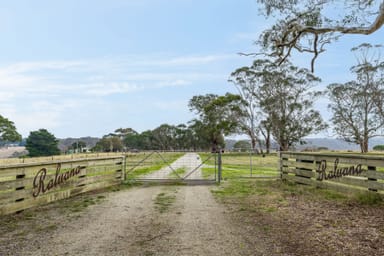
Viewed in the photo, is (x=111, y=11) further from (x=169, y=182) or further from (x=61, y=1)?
(x=169, y=182)

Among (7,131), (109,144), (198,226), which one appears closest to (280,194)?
(198,226)

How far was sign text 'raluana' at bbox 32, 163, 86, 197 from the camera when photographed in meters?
5.92

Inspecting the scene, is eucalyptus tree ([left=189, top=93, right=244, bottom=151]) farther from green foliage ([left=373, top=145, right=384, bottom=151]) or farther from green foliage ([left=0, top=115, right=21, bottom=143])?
green foliage ([left=0, top=115, right=21, bottom=143])

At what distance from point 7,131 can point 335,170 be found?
65.1 meters

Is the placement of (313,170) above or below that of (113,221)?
above

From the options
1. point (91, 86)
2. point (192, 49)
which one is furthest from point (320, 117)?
point (91, 86)

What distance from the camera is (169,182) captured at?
9883 millimetres

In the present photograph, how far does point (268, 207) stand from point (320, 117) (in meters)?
35.2

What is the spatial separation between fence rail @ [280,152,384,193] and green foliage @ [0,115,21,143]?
6145 cm

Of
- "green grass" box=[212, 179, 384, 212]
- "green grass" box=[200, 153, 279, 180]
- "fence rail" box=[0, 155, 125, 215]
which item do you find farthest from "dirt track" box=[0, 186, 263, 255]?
"green grass" box=[200, 153, 279, 180]

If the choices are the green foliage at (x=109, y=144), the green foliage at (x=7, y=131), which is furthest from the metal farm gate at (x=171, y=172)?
the green foliage at (x=109, y=144)

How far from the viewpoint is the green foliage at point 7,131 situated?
186 feet

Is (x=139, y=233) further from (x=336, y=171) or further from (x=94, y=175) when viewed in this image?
(x=336, y=171)

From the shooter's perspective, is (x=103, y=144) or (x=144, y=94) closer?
(x=144, y=94)
